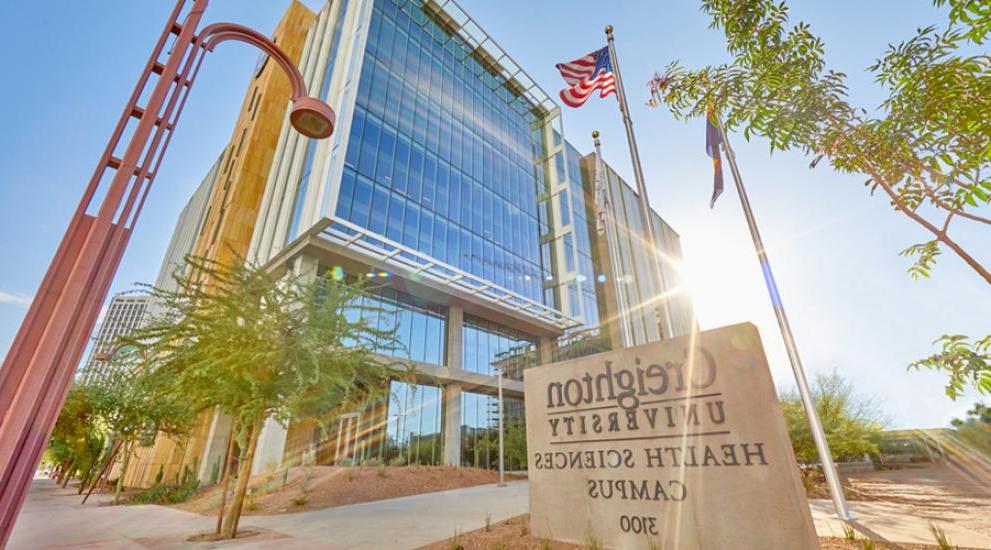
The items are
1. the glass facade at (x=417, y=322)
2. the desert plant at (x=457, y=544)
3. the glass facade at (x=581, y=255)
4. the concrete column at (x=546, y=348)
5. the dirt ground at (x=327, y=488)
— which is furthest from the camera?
the glass facade at (x=581, y=255)

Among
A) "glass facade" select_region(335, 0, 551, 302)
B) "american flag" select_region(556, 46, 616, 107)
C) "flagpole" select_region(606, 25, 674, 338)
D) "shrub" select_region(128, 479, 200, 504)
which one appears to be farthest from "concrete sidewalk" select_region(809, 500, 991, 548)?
"glass facade" select_region(335, 0, 551, 302)

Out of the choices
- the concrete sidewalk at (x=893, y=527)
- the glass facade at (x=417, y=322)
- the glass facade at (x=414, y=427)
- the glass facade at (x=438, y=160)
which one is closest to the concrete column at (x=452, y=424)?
the glass facade at (x=414, y=427)

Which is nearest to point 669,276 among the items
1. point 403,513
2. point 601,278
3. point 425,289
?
point 601,278

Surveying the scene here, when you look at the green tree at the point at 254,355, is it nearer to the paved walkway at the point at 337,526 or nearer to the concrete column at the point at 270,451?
the paved walkway at the point at 337,526

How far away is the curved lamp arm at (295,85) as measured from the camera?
134 inches

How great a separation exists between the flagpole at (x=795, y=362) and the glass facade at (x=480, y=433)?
21.2m

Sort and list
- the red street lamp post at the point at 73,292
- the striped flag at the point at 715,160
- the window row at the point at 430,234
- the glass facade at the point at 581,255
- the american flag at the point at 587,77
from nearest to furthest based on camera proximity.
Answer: the red street lamp post at the point at 73,292 < the striped flag at the point at 715,160 < the american flag at the point at 587,77 < the window row at the point at 430,234 < the glass facade at the point at 581,255

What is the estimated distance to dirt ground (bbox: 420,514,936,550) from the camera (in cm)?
533

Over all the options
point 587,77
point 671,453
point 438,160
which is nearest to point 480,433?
point 438,160

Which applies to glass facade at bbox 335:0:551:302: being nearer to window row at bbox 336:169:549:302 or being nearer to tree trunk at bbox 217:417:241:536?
window row at bbox 336:169:549:302

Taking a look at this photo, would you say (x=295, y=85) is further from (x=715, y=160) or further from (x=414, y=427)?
(x=414, y=427)

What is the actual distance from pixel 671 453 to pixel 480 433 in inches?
970

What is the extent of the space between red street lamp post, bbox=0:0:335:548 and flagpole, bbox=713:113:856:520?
7.54m

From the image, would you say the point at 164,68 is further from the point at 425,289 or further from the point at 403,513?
the point at 425,289
